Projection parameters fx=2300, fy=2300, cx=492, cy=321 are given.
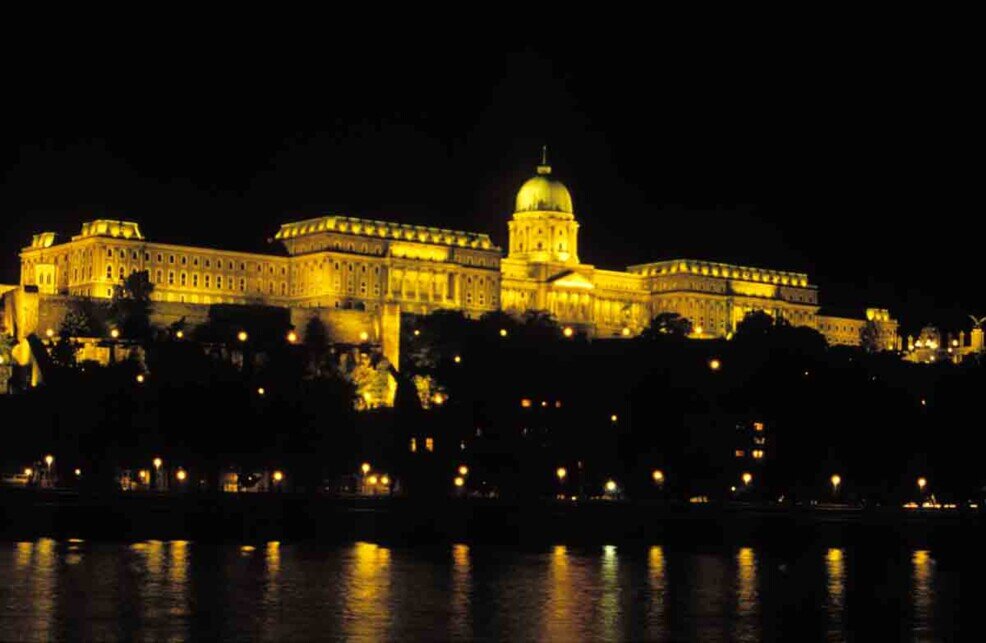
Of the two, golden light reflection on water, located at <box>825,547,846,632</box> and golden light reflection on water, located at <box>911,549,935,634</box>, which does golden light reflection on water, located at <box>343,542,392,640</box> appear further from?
golden light reflection on water, located at <box>911,549,935,634</box>

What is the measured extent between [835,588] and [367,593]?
1516 cm

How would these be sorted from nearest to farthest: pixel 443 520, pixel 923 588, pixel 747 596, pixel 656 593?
pixel 747 596
pixel 656 593
pixel 923 588
pixel 443 520

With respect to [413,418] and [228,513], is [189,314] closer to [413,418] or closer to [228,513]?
[413,418]

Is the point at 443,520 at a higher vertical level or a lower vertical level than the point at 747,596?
higher

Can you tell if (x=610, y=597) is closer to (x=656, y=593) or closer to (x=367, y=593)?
(x=656, y=593)

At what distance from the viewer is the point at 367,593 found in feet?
225

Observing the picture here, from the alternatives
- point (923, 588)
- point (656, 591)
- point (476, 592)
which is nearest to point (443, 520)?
point (656, 591)

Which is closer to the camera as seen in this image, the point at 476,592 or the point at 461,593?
the point at 461,593

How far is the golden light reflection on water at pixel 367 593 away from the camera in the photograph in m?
60.3

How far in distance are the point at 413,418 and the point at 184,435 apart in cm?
1667

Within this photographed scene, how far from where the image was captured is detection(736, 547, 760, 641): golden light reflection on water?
61.7 metres

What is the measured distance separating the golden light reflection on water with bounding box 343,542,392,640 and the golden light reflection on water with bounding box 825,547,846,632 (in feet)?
40.6

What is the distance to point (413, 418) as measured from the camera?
13562 cm

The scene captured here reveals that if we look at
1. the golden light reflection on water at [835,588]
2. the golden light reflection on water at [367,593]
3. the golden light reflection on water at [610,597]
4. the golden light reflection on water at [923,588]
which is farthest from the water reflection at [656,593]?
the golden light reflection on water at [367,593]
